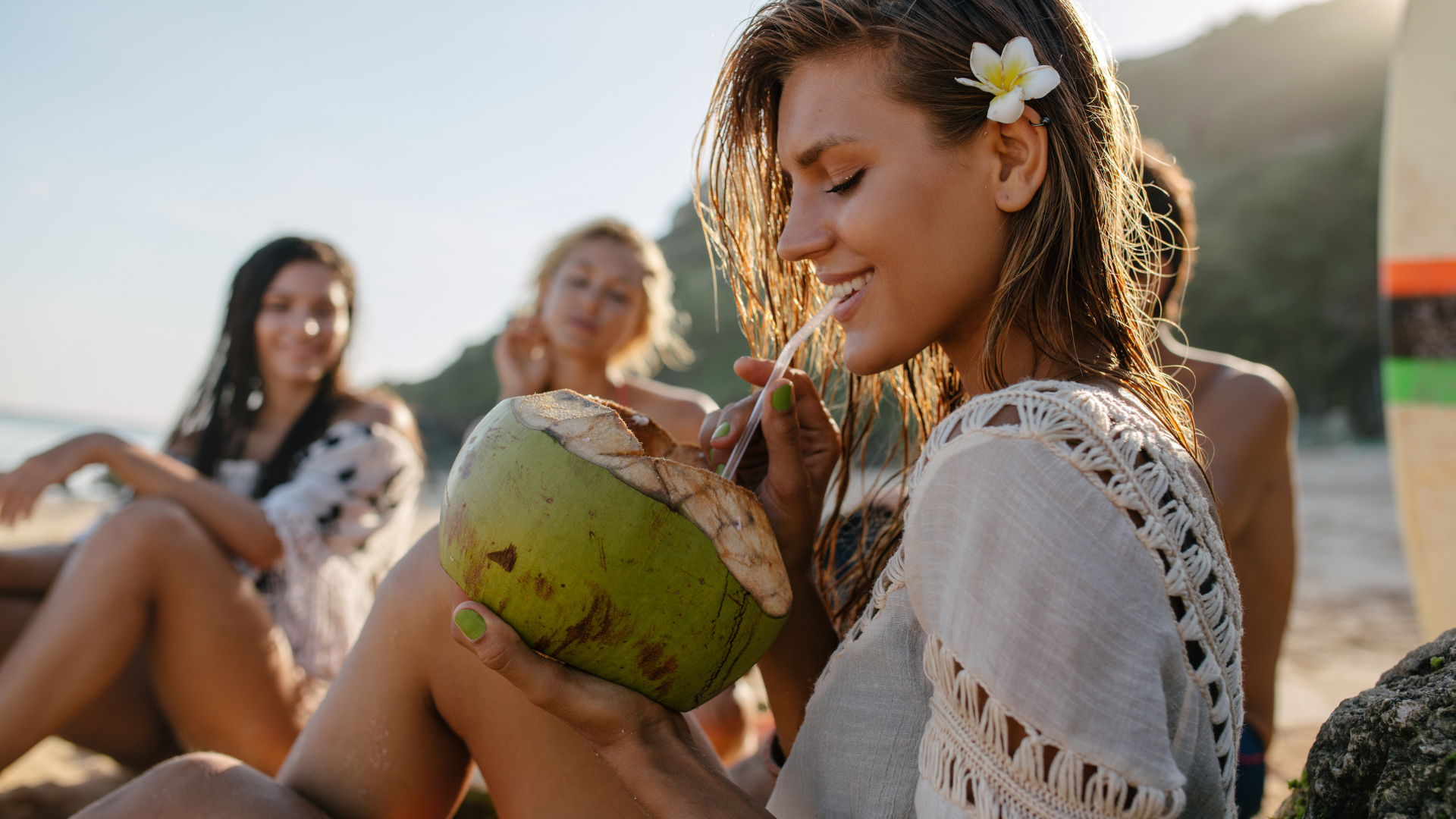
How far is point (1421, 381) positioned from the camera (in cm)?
304

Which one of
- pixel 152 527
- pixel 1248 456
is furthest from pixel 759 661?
pixel 152 527

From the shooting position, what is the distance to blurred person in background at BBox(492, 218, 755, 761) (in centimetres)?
356

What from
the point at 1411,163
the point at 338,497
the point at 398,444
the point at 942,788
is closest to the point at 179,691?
the point at 338,497

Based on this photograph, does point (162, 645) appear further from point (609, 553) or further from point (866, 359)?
point (866, 359)

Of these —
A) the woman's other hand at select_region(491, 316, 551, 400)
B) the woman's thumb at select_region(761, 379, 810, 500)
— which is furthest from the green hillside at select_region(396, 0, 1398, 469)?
the woman's thumb at select_region(761, 379, 810, 500)

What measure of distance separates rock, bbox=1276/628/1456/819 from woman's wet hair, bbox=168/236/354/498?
2.73m

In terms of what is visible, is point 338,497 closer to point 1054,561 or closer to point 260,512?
point 260,512

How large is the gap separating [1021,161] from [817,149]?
25 centimetres

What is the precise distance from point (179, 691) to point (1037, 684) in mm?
2139

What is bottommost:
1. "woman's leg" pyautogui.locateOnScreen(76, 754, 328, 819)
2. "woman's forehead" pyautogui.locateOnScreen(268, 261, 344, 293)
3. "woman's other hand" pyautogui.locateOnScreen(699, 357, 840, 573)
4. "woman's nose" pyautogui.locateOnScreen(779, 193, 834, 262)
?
"woman's leg" pyautogui.locateOnScreen(76, 754, 328, 819)

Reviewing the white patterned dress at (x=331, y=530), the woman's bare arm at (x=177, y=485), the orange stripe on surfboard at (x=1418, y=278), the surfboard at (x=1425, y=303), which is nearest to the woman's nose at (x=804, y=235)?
the white patterned dress at (x=331, y=530)

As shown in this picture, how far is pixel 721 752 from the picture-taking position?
8.23 feet

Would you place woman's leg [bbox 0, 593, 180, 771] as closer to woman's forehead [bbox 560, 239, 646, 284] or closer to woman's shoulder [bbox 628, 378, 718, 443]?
woman's shoulder [bbox 628, 378, 718, 443]

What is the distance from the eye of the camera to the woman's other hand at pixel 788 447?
4.25ft
